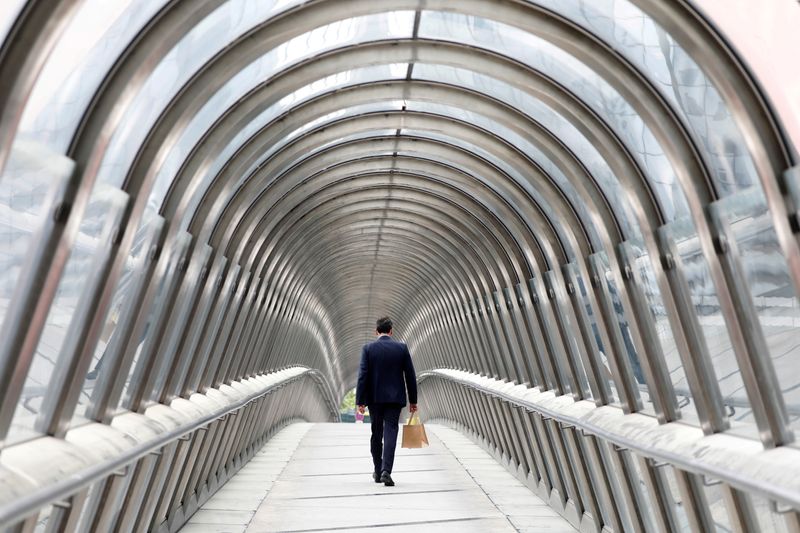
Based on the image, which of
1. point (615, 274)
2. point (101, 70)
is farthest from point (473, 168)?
point (101, 70)

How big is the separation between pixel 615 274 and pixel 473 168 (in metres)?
3.79

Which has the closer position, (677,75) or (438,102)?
(677,75)

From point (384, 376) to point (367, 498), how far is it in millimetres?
1522

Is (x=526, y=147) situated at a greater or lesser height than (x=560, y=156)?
greater

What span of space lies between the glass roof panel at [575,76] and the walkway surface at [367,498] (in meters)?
3.98

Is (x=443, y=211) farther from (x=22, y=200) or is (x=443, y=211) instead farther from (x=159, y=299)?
(x=22, y=200)

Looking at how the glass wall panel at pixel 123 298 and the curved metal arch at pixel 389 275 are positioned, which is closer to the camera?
the glass wall panel at pixel 123 298

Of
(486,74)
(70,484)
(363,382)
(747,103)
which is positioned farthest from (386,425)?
(747,103)

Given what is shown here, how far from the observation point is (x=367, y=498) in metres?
10.2

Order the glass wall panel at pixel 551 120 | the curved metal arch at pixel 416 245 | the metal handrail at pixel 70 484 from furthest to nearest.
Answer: the curved metal arch at pixel 416 245
the glass wall panel at pixel 551 120
the metal handrail at pixel 70 484

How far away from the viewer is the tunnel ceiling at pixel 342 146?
4922mm

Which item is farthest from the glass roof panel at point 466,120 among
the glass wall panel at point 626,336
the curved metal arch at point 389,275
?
the curved metal arch at point 389,275

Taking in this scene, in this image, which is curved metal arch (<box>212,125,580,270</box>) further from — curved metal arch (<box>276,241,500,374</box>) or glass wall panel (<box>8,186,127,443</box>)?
curved metal arch (<box>276,241,500,374</box>)

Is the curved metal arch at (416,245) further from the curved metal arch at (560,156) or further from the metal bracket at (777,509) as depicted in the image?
the metal bracket at (777,509)
